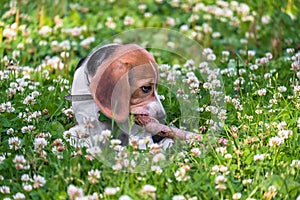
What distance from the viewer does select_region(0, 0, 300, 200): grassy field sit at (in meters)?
3.32

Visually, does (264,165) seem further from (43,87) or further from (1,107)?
(43,87)

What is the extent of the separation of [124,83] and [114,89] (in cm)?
6

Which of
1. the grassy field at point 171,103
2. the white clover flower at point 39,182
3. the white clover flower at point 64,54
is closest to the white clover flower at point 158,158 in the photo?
the grassy field at point 171,103

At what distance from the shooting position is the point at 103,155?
3.47 meters

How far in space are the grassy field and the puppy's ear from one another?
0.52 feet

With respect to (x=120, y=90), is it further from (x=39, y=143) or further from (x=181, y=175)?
(x=181, y=175)

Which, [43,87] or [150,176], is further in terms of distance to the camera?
[43,87]

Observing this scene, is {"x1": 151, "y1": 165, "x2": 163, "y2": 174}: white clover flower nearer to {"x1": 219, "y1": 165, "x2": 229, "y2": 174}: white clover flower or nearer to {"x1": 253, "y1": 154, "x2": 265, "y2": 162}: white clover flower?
{"x1": 219, "y1": 165, "x2": 229, "y2": 174}: white clover flower

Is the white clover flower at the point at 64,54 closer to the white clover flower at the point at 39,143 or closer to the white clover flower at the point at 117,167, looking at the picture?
the white clover flower at the point at 39,143

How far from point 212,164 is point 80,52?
279 centimetres

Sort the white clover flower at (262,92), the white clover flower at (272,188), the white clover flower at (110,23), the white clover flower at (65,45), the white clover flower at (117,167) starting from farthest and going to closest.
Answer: the white clover flower at (110,23) < the white clover flower at (65,45) < the white clover flower at (262,92) < the white clover flower at (117,167) < the white clover flower at (272,188)

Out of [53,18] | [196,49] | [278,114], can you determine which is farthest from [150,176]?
[53,18]

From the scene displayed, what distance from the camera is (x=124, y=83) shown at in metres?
3.68

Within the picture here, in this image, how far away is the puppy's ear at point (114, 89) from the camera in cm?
368
